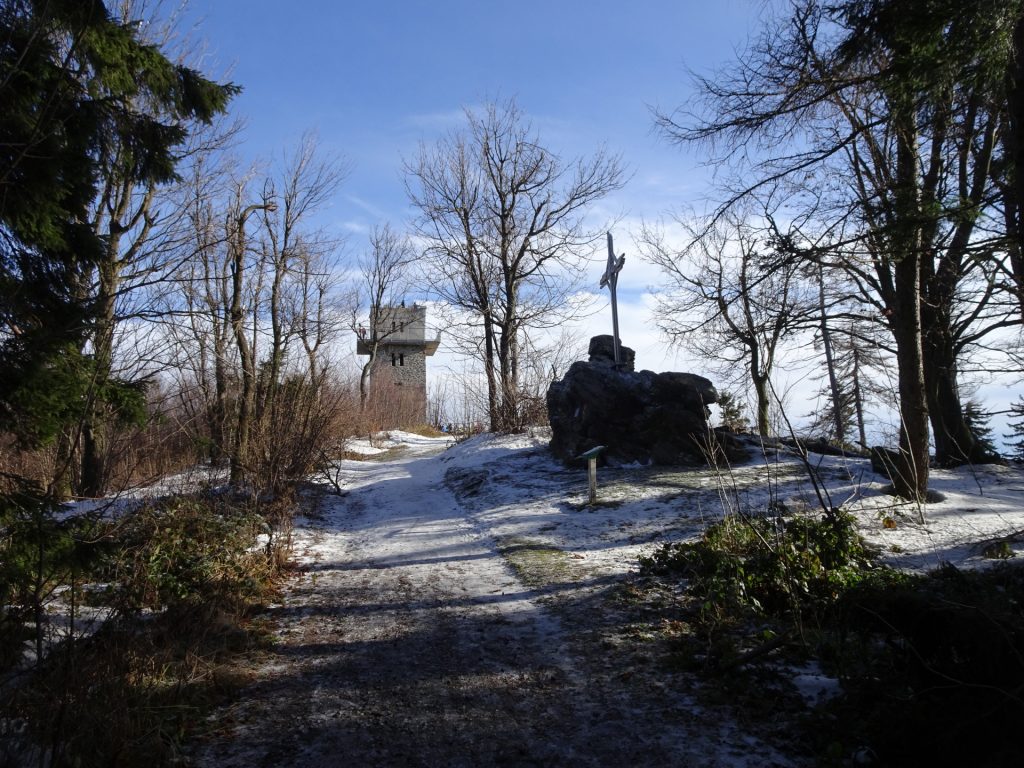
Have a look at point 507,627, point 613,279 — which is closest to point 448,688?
point 507,627

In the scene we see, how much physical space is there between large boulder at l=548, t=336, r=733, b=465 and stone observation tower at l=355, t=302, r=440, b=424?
15.8m

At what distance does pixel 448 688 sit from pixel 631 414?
8.66 metres

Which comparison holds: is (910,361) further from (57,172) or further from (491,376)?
(491,376)

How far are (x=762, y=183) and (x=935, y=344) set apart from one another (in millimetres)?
7649

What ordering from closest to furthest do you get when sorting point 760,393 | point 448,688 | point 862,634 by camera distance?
point 862,634, point 448,688, point 760,393

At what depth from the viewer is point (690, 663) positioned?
13.9ft

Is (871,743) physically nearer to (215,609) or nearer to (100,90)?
(215,609)

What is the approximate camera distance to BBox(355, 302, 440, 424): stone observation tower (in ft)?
114

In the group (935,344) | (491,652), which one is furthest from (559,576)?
(935,344)

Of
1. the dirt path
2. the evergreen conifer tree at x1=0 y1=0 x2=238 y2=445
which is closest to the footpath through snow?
the dirt path

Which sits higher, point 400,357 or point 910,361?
point 400,357

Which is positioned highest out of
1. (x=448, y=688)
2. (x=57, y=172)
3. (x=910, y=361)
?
(x=57, y=172)

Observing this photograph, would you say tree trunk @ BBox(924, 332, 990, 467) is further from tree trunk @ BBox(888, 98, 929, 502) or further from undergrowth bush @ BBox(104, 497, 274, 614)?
undergrowth bush @ BBox(104, 497, 274, 614)

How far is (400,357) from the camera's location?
50594 mm
